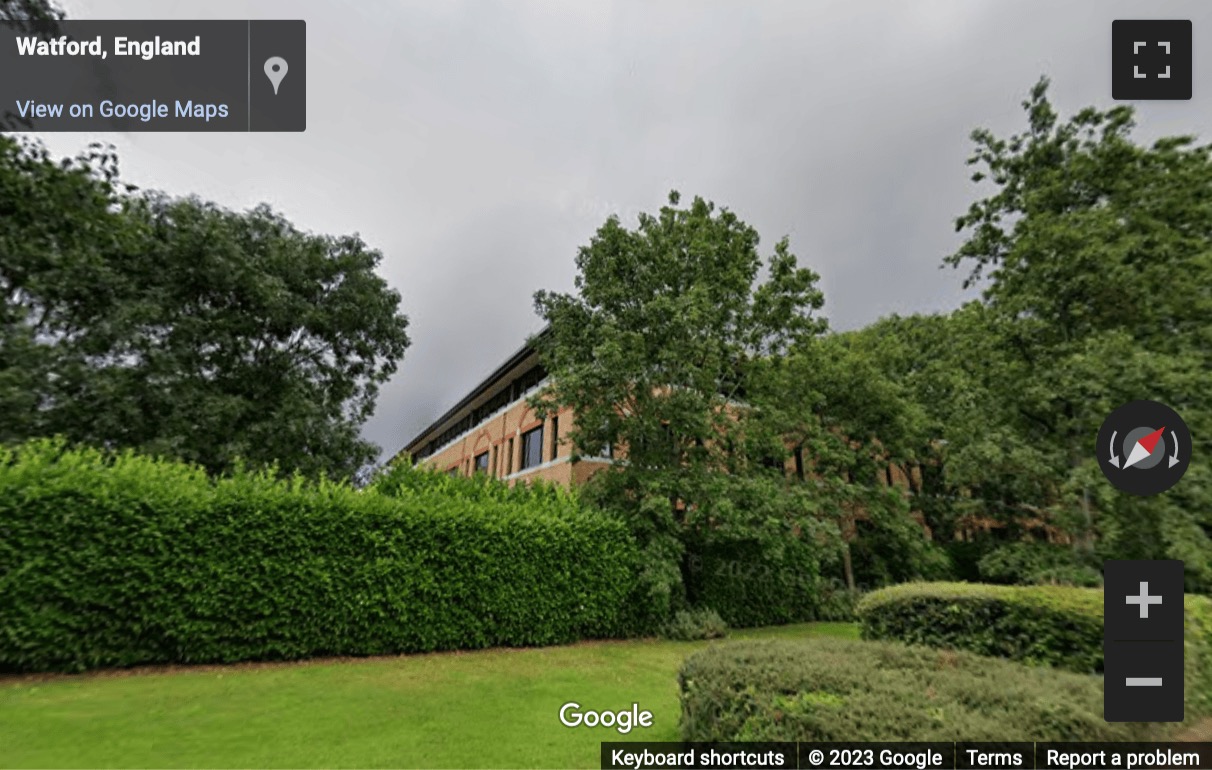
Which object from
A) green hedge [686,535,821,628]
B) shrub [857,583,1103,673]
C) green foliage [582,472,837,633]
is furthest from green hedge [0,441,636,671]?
shrub [857,583,1103,673]

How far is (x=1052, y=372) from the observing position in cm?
1542

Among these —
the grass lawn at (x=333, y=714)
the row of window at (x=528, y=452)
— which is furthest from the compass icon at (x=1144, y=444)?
the row of window at (x=528, y=452)

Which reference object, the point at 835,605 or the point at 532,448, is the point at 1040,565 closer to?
the point at 835,605

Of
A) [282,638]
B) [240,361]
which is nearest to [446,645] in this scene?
[282,638]

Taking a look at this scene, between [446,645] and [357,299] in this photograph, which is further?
[357,299]

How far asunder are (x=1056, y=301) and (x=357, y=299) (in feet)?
74.7

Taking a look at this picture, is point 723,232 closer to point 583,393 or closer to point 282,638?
point 583,393

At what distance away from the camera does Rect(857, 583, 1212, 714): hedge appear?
20.3 feet

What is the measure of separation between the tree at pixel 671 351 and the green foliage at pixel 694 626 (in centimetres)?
80

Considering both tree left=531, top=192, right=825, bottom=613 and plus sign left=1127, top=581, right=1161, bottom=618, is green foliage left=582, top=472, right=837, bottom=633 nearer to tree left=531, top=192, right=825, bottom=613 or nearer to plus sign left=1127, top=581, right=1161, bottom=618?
tree left=531, top=192, right=825, bottom=613

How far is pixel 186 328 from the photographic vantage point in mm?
17188

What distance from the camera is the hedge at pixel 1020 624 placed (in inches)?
243

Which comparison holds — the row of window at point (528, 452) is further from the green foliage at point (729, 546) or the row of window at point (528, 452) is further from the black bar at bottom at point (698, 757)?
the black bar at bottom at point (698, 757)

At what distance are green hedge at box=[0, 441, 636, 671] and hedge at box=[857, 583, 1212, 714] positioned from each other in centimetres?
674
